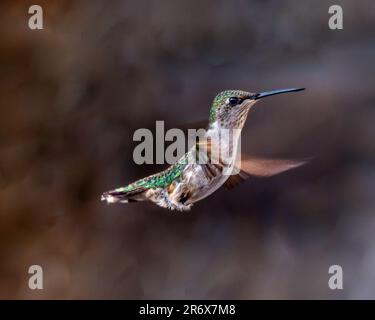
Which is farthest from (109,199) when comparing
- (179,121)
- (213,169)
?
(179,121)

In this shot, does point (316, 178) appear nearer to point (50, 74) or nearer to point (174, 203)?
point (50, 74)

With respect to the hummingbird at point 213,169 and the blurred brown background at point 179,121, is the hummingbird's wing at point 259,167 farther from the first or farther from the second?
the blurred brown background at point 179,121

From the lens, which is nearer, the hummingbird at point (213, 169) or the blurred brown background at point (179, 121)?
the hummingbird at point (213, 169)

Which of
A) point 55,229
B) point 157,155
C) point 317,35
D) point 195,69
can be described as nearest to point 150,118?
point 195,69

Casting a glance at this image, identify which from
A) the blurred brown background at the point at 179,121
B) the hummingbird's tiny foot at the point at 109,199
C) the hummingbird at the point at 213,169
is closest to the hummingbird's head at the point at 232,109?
the hummingbird at the point at 213,169

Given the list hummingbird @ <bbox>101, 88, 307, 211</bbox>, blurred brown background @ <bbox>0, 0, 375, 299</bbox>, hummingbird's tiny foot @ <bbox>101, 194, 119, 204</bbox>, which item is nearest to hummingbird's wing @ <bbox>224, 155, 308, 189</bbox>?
hummingbird @ <bbox>101, 88, 307, 211</bbox>

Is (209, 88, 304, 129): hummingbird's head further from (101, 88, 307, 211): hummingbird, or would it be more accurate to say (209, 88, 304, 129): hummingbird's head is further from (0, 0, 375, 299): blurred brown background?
(0, 0, 375, 299): blurred brown background

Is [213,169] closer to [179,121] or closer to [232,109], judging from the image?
[232,109]
